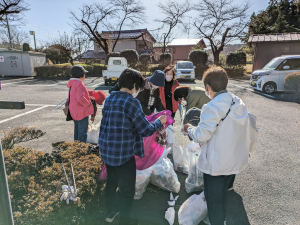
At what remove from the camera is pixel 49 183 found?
7.40ft

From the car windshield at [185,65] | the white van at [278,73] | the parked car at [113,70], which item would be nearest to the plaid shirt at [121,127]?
the white van at [278,73]

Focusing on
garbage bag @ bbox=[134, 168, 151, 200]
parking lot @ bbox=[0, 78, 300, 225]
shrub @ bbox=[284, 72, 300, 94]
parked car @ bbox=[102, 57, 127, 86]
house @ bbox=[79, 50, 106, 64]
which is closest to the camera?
parking lot @ bbox=[0, 78, 300, 225]

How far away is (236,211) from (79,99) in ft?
9.32

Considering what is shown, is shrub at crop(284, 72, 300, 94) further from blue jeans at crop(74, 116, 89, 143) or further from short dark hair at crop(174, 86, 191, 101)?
blue jeans at crop(74, 116, 89, 143)

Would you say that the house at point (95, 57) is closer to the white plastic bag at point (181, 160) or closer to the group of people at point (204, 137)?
the white plastic bag at point (181, 160)

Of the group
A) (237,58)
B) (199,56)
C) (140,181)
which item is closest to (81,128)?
(140,181)

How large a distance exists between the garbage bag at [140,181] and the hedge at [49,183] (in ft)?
1.63

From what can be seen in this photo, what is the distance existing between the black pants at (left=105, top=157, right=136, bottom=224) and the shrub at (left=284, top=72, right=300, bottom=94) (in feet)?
33.9

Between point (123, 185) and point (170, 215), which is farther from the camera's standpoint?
point (170, 215)

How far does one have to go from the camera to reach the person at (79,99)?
347 centimetres

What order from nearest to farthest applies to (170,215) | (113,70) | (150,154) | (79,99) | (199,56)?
(170,215), (150,154), (79,99), (113,70), (199,56)

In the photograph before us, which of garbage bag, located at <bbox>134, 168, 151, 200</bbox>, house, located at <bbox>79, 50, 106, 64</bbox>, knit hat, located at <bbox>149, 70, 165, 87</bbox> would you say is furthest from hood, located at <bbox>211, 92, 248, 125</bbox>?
house, located at <bbox>79, 50, 106, 64</bbox>

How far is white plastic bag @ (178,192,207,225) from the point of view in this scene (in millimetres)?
2283

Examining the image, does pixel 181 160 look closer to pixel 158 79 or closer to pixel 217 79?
pixel 158 79
